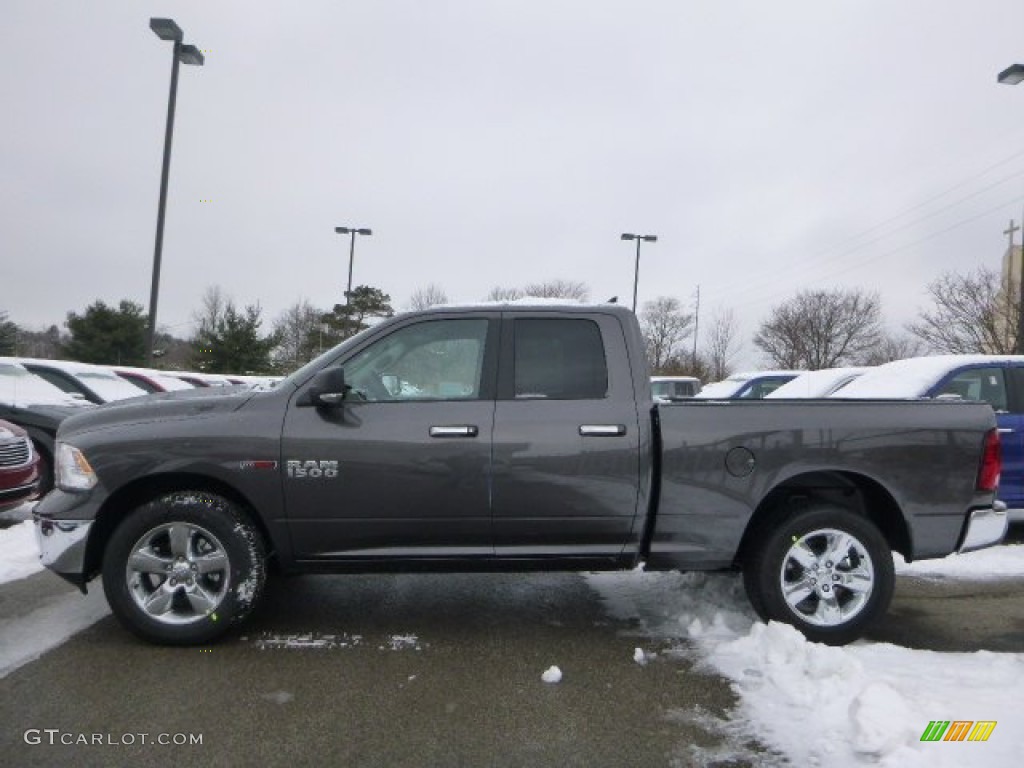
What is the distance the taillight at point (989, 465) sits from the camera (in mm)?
4250

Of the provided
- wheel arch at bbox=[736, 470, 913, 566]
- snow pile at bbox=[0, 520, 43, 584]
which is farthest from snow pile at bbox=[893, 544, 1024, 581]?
snow pile at bbox=[0, 520, 43, 584]

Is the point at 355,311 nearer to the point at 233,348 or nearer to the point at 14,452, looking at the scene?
the point at 233,348

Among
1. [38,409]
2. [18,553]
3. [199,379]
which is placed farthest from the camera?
[199,379]

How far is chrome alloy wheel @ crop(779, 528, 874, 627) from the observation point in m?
4.17

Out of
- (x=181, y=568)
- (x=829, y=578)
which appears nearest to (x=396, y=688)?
(x=181, y=568)

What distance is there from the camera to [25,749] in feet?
9.72

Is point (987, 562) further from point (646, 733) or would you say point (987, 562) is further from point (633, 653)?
point (646, 733)

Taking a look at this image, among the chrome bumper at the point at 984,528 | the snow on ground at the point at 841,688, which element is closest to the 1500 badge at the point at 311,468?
the snow on ground at the point at 841,688

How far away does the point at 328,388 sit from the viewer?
396cm

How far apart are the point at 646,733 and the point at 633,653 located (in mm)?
901

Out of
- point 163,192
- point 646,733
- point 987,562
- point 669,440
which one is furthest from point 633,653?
point 163,192

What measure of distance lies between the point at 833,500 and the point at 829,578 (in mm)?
474

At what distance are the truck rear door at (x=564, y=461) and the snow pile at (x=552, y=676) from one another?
0.66 meters

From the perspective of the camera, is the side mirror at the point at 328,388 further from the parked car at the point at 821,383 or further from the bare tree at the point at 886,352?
the bare tree at the point at 886,352
